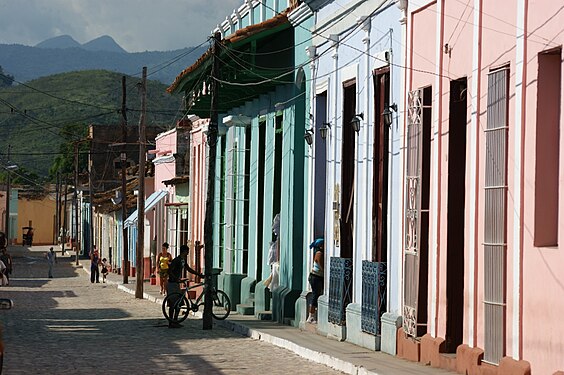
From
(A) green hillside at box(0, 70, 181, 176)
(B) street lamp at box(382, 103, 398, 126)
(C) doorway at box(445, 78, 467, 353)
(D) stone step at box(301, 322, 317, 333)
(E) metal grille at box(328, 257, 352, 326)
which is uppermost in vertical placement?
(A) green hillside at box(0, 70, 181, 176)

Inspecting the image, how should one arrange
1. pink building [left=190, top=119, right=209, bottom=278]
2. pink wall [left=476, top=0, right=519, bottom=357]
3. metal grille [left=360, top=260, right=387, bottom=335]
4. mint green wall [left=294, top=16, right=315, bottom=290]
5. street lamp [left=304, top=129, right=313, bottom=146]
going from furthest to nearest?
pink building [left=190, top=119, right=209, bottom=278] < mint green wall [left=294, top=16, right=315, bottom=290] < street lamp [left=304, top=129, right=313, bottom=146] < metal grille [left=360, top=260, right=387, bottom=335] < pink wall [left=476, top=0, right=519, bottom=357]

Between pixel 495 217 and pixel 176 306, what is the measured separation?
41.8ft

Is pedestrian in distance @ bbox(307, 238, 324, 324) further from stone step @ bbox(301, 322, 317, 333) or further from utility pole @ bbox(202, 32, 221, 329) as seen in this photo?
utility pole @ bbox(202, 32, 221, 329)

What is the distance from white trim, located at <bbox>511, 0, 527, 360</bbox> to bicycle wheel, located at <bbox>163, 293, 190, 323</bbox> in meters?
13.3

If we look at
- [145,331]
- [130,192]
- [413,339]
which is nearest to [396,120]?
[413,339]

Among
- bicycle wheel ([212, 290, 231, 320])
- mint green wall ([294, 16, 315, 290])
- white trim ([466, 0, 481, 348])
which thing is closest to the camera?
white trim ([466, 0, 481, 348])

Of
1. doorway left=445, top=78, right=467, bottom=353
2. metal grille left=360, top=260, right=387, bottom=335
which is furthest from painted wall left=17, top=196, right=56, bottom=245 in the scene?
doorway left=445, top=78, right=467, bottom=353

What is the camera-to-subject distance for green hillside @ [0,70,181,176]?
5433 inches

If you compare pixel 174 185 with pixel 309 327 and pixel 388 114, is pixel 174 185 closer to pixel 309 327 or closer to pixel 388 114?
pixel 309 327

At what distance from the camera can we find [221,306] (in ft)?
90.8

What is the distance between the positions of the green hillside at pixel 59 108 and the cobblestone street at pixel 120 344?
97201 millimetres

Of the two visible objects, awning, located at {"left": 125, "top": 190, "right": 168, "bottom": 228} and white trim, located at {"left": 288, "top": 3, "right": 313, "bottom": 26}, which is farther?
awning, located at {"left": 125, "top": 190, "right": 168, "bottom": 228}

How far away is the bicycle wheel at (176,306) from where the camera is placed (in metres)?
25.3

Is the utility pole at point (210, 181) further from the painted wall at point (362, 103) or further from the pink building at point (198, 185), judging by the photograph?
the pink building at point (198, 185)
